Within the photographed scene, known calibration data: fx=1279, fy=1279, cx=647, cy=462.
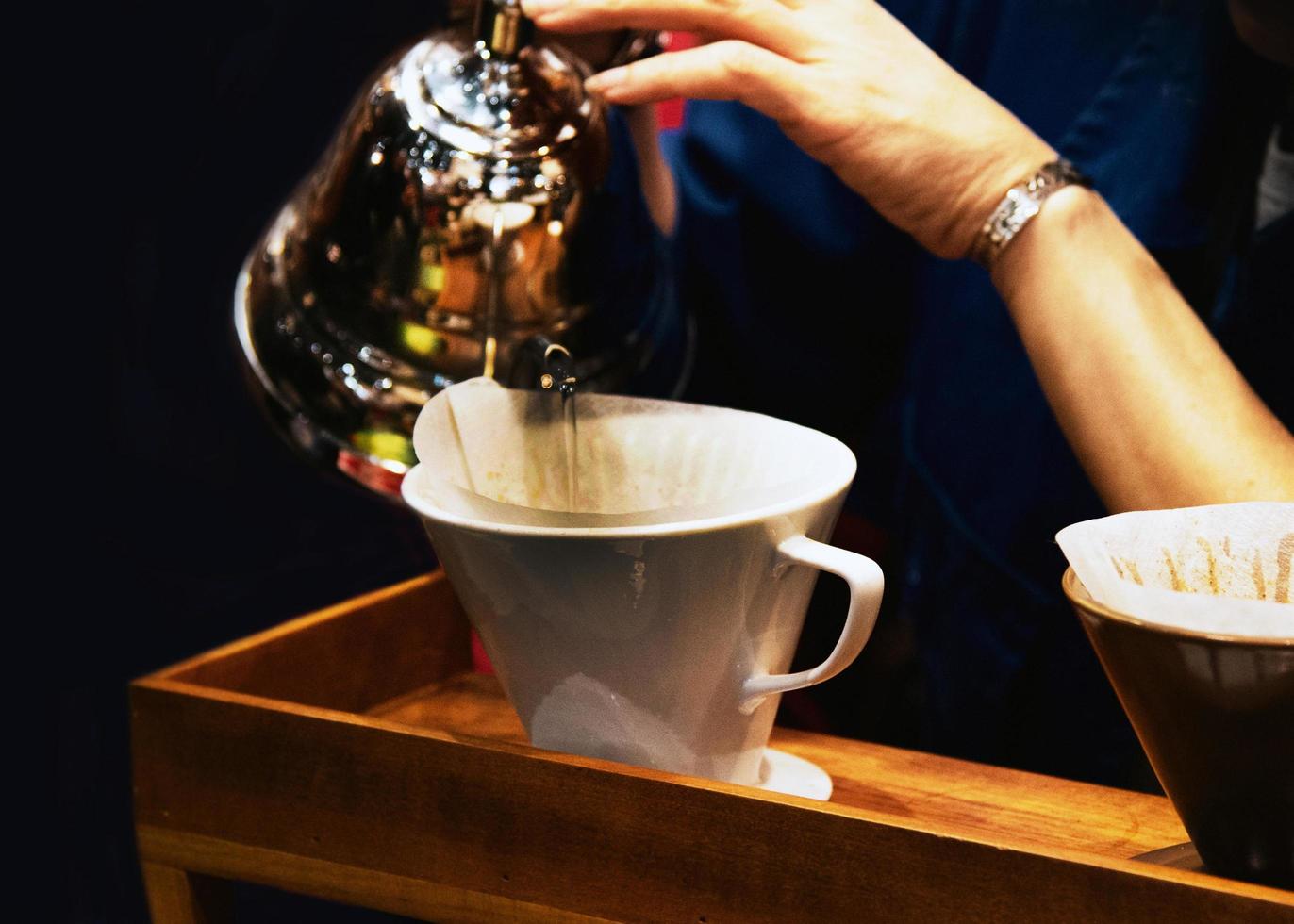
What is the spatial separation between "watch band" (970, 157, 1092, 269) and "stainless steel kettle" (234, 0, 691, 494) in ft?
0.57

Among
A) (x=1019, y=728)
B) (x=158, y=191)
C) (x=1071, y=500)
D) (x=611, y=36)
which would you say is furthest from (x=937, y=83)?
(x=158, y=191)

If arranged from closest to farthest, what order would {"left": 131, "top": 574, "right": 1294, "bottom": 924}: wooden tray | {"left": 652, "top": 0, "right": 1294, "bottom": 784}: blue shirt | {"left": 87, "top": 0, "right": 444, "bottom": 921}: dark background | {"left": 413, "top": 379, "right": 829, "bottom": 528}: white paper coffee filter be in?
{"left": 131, "top": 574, "right": 1294, "bottom": 924}: wooden tray → {"left": 413, "top": 379, "right": 829, "bottom": 528}: white paper coffee filter → {"left": 652, "top": 0, "right": 1294, "bottom": 784}: blue shirt → {"left": 87, "top": 0, "right": 444, "bottom": 921}: dark background

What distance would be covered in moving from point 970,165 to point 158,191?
618 millimetres

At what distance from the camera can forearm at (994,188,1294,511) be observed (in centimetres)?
50

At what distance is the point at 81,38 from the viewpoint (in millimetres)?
858

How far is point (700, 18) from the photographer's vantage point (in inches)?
20.4

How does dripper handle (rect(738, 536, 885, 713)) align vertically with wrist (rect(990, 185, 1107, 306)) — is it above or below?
below

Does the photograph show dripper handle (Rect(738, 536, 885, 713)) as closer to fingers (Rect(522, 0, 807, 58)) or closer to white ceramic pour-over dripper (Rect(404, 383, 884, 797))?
white ceramic pour-over dripper (Rect(404, 383, 884, 797))

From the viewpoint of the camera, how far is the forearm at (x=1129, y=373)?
50 centimetres

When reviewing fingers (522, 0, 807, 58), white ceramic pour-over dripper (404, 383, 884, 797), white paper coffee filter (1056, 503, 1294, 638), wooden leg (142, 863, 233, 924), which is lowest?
wooden leg (142, 863, 233, 924)

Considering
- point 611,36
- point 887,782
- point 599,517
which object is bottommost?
point 887,782

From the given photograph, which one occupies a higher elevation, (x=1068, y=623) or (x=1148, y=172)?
(x=1148, y=172)

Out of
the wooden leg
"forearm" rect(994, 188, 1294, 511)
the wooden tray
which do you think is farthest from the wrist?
the wooden leg

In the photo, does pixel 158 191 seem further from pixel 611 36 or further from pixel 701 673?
pixel 701 673
